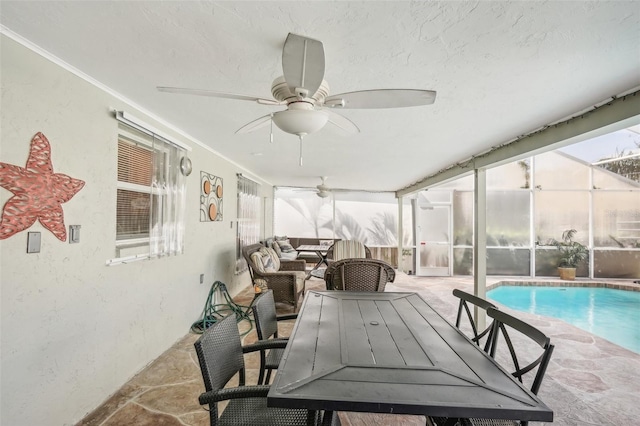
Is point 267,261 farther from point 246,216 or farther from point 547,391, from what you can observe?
point 547,391

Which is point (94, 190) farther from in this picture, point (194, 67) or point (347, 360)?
point (347, 360)

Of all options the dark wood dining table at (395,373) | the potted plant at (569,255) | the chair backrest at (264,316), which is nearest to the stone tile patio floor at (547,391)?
the chair backrest at (264,316)

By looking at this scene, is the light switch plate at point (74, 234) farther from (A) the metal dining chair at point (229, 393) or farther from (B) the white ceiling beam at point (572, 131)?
(B) the white ceiling beam at point (572, 131)

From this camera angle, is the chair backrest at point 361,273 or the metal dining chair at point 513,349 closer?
the metal dining chair at point 513,349

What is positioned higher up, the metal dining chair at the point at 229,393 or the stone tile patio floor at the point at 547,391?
the metal dining chair at the point at 229,393

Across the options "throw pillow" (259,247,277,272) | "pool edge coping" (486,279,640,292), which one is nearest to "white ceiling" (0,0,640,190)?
"throw pillow" (259,247,277,272)

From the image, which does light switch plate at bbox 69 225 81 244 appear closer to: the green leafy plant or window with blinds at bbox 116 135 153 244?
window with blinds at bbox 116 135 153 244

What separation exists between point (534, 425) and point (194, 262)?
3.56 metres

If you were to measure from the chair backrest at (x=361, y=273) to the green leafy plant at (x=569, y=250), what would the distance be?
659 cm

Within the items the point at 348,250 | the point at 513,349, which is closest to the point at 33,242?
the point at 513,349

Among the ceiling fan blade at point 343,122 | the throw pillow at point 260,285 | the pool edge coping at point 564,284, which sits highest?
the ceiling fan blade at point 343,122

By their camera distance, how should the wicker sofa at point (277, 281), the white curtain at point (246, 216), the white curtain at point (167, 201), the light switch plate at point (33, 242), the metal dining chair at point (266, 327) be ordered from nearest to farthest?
the light switch plate at point (33, 242)
the metal dining chair at point (266, 327)
the white curtain at point (167, 201)
the wicker sofa at point (277, 281)
the white curtain at point (246, 216)

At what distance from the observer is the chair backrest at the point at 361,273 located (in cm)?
369

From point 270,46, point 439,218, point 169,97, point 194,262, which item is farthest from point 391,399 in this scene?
point 439,218
